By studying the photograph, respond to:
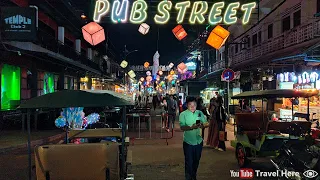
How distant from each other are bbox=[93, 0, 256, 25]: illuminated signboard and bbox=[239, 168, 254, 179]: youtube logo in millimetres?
7752

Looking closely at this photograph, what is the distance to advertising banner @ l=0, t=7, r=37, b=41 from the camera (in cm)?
1336

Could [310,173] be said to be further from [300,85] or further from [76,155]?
[300,85]

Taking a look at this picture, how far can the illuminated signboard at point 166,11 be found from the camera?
13859 mm

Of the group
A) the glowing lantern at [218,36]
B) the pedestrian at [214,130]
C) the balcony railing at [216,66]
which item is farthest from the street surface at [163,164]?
the balcony railing at [216,66]

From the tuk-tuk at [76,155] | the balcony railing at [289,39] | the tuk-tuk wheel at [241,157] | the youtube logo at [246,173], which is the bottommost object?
the youtube logo at [246,173]

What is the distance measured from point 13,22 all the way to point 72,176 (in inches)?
414

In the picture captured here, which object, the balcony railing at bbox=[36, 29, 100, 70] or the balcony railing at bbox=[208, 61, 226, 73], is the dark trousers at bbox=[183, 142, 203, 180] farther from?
the balcony railing at bbox=[208, 61, 226, 73]

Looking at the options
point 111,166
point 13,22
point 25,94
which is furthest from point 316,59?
point 25,94

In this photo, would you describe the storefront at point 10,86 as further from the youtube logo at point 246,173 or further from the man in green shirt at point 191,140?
the youtube logo at point 246,173

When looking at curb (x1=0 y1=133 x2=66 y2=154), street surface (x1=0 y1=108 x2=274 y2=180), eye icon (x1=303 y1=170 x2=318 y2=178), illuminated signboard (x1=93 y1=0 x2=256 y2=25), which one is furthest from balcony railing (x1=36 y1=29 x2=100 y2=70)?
eye icon (x1=303 y1=170 x2=318 y2=178)

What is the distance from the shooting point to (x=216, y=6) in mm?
14039

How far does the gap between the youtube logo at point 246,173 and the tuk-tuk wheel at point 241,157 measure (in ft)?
0.84

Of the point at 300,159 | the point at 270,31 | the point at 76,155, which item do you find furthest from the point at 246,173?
the point at 270,31

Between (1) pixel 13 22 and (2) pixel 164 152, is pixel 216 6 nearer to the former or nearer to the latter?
(2) pixel 164 152
